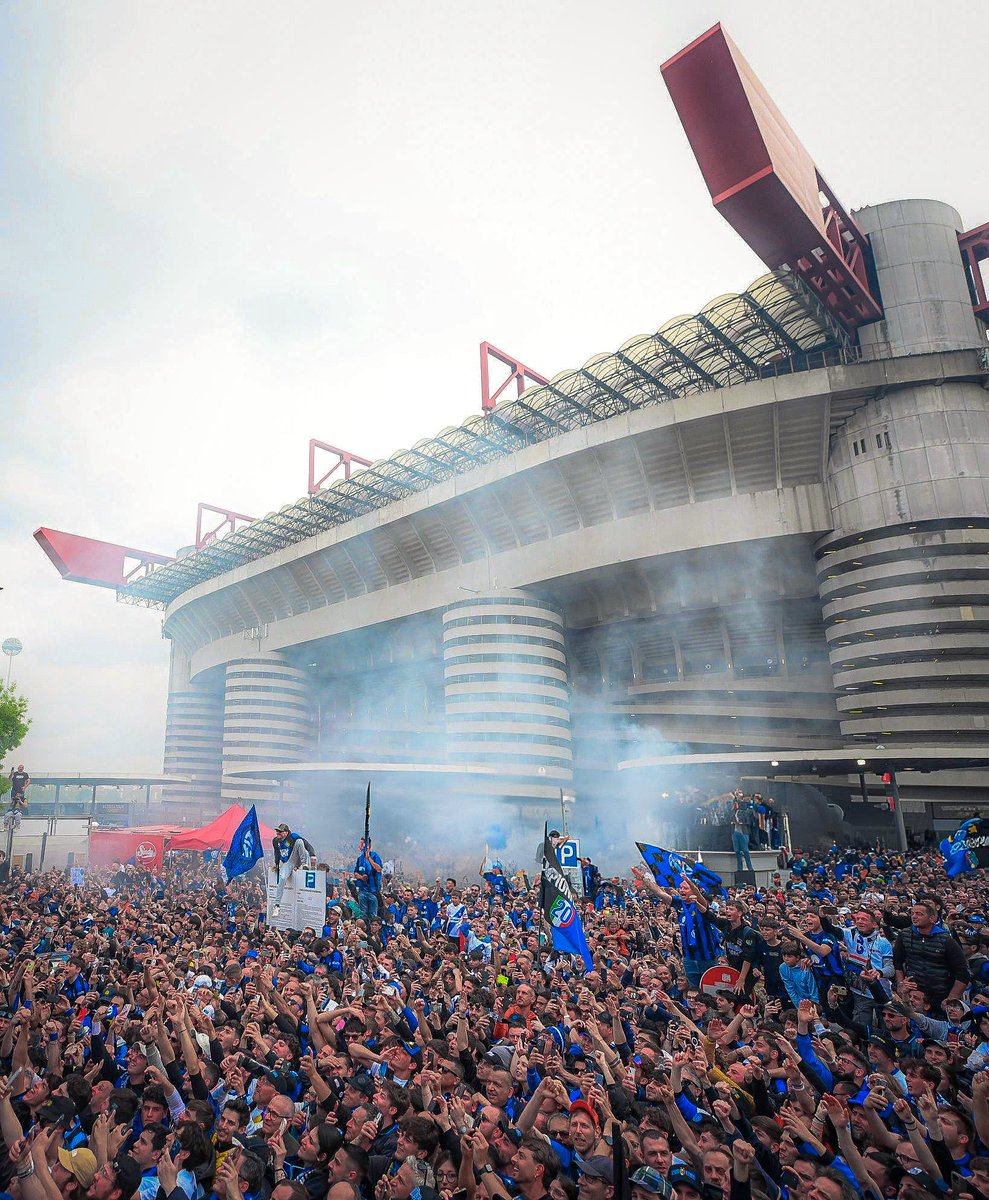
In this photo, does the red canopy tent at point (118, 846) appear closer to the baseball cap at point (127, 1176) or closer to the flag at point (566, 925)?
the flag at point (566, 925)

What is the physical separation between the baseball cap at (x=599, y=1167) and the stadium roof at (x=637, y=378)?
95.2ft

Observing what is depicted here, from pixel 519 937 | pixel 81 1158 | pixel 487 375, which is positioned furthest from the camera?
pixel 487 375

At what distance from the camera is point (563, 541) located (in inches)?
1571

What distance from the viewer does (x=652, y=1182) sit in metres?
3.91

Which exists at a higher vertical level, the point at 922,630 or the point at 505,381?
the point at 505,381

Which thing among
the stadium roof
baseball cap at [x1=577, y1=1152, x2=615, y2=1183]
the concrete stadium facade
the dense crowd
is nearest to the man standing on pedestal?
the dense crowd

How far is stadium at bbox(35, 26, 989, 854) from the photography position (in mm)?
29922

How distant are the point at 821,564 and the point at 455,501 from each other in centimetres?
1925

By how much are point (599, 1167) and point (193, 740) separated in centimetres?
6849

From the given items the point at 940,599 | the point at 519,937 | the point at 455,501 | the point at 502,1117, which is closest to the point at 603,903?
the point at 519,937

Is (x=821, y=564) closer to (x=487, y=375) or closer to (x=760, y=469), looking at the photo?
(x=760, y=469)

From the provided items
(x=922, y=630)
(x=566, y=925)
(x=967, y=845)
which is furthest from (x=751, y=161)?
(x=566, y=925)

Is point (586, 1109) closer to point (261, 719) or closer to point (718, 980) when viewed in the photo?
point (718, 980)

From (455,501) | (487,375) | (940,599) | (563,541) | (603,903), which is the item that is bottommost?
(603,903)
